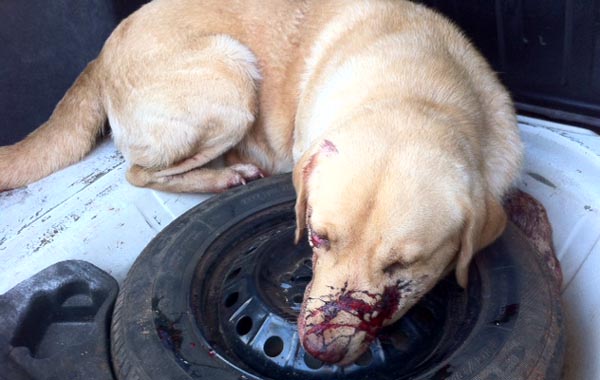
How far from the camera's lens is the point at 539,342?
198 cm

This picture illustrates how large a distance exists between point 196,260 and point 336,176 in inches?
26.8

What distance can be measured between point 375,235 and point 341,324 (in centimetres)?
27

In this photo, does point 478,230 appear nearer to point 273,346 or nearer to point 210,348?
point 273,346

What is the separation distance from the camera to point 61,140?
3365 mm

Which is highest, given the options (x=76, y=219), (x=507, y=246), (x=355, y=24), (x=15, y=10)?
(x=15, y=10)

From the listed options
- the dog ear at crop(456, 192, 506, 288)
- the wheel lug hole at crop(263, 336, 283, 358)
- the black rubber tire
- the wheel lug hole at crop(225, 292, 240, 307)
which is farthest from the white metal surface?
the wheel lug hole at crop(263, 336, 283, 358)

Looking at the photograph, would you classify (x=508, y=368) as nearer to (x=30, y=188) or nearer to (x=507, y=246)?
(x=507, y=246)

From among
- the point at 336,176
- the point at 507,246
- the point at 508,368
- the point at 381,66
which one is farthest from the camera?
the point at 381,66

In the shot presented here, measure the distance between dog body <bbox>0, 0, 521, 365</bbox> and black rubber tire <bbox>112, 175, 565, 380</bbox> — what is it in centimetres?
16

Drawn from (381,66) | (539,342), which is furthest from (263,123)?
(539,342)

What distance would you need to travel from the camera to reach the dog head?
1934 mm

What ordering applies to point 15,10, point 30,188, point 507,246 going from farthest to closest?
point 15,10 < point 30,188 < point 507,246

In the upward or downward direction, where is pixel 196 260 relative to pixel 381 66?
downward

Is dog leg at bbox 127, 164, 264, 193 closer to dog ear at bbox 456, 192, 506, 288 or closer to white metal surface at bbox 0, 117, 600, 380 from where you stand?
white metal surface at bbox 0, 117, 600, 380
